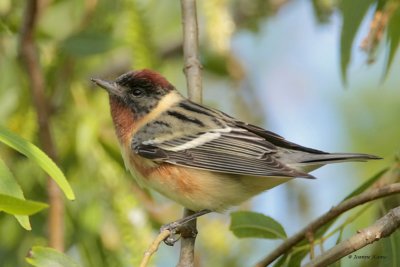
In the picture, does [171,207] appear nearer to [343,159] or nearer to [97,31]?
[97,31]

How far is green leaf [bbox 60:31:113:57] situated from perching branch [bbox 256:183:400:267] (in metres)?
1.59

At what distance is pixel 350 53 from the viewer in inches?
130

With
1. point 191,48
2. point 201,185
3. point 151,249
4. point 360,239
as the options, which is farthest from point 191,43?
point 360,239

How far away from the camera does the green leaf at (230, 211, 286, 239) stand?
2.90 m

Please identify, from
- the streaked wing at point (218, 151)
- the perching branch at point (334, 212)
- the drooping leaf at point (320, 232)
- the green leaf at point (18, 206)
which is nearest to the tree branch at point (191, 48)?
the streaked wing at point (218, 151)

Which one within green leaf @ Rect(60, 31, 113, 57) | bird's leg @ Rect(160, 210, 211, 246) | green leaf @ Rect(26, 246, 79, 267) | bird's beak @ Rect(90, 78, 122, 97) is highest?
green leaf @ Rect(60, 31, 113, 57)

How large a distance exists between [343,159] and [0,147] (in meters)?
1.90

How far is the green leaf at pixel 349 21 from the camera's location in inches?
127

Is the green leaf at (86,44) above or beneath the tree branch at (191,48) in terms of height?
above

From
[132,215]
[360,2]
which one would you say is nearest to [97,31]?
[132,215]

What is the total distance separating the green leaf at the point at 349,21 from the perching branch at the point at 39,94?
1.42 meters

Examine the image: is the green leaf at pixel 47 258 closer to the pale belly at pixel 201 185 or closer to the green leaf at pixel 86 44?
the pale belly at pixel 201 185

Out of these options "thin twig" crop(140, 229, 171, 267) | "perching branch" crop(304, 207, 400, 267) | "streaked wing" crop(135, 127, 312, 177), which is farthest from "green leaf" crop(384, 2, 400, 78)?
"thin twig" crop(140, 229, 171, 267)

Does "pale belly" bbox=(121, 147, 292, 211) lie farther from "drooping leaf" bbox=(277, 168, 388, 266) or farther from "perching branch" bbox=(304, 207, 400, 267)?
"perching branch" bbox=(304, 207, 400, 267)
